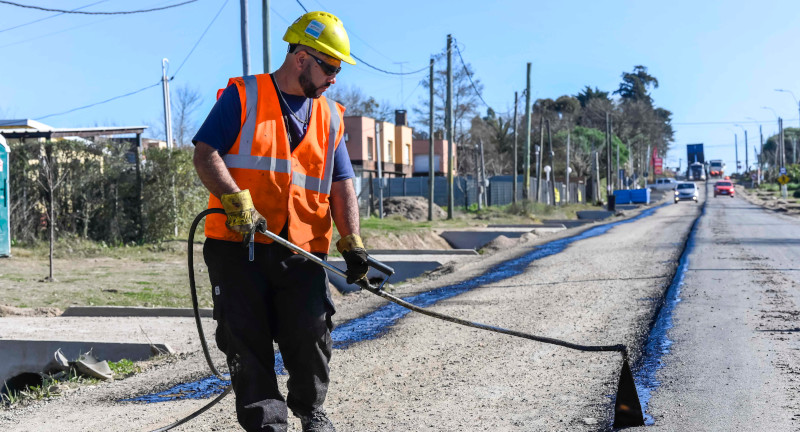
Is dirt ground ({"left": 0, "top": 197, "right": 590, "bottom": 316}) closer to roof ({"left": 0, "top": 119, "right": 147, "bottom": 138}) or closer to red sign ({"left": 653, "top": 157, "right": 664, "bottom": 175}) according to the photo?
roof ({"left": 0, "top": 119, "right": 147, "bottom": 138})

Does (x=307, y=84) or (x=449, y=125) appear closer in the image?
(x=307, y=84)

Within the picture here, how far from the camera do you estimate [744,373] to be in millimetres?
5762

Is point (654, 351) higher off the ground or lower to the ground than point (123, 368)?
higher

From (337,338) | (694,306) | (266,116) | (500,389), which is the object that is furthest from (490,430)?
(694,306)

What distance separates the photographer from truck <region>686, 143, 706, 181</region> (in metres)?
120

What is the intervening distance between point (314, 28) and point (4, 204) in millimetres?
13825

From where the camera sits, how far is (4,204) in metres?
15.9

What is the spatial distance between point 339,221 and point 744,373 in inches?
124

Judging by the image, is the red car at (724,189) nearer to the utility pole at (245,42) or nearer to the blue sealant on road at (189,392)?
the utility pole at (245,42)

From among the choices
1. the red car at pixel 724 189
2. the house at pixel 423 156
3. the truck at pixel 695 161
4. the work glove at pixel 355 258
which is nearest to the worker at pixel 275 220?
the work glove at pixel 355 258

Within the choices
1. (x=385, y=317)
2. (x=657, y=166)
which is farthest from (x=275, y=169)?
(x=657, y=166)

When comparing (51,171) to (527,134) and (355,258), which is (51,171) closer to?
(355,258)

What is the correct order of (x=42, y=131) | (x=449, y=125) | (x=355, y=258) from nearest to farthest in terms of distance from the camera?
(x=355, y=258) → (x=42, y=131) → (x=449, y=125)

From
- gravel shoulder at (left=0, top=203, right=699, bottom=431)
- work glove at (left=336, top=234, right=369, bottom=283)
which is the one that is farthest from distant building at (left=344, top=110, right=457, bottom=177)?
work glove at (left=336, top=234, right=369, bottom=283)
